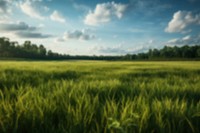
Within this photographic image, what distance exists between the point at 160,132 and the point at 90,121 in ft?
1.68

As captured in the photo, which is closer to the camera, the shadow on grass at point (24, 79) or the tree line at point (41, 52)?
the shadow on grass at point (24, 79)

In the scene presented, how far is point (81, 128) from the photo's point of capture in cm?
125

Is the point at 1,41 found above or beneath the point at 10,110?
above

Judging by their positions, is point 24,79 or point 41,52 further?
point 41,52

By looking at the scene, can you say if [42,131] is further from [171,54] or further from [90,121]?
[171,54]

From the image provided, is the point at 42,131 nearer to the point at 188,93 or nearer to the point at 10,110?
the point at 10,110

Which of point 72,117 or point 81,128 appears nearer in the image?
point 81,128

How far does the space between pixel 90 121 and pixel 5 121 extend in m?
0.63

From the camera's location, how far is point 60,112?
160 centimetres

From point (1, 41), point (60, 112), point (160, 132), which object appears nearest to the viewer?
point (160, 132)

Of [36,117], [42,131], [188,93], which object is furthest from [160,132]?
[188,93]

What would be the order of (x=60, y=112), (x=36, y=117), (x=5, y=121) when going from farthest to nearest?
1. (x=60, y=112)
2. (x=36, y=117)
3. (x=5, y=121)

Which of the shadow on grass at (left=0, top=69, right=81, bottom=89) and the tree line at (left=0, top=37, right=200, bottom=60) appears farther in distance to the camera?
the tree line at (left=0, top=37, right=200, bottom=60)

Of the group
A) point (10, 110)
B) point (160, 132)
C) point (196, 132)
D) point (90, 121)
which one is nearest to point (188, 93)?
point (196, 132)
